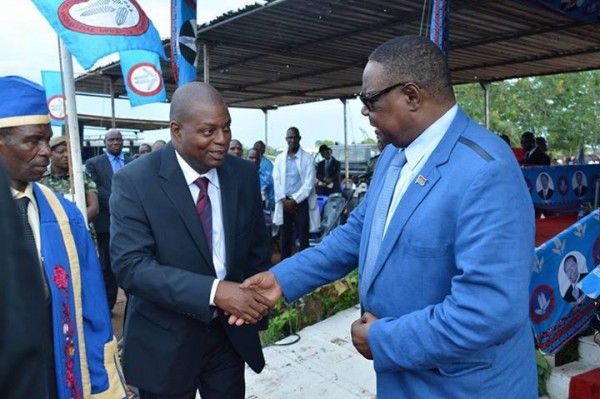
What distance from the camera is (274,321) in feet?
15.8

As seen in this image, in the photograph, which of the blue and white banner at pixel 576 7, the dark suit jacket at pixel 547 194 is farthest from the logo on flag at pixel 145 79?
the dark suit jacket at pixel 547 194

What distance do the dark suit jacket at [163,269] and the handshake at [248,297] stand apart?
2.7 inches

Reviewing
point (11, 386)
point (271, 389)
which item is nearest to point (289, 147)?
point (271, 389)

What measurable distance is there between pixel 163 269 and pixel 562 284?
272 cm

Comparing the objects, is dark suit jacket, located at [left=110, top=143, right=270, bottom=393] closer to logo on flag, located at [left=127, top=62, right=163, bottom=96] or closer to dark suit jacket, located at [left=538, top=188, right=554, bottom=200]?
logo on flag, located at [left=127, top=62, right=163, bottom=96]

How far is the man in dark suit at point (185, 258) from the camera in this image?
2080 mm

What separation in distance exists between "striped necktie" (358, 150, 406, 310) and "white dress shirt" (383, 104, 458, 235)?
2 centimetres

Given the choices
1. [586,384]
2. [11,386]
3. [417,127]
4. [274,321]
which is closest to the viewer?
[11,386]

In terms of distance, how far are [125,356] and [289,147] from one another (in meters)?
5.95

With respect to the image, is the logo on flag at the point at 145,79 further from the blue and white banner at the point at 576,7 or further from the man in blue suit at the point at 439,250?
the man in blue suit at the point at 439,250

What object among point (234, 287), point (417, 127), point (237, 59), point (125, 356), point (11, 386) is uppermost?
point (237, 59)

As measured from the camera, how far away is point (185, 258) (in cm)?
215

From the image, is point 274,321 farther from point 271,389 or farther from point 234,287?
point 234,287

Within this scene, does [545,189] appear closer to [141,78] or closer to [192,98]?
[141,78]
